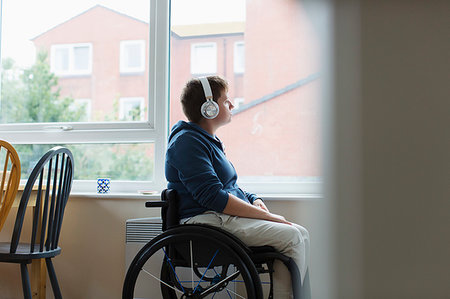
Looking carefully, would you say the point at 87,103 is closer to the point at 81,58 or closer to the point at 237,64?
the point at 81,58

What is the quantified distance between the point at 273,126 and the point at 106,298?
1271mm

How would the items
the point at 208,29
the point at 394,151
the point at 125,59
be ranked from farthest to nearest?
the point at 125,59
the point at 208,29
the point at 394,151

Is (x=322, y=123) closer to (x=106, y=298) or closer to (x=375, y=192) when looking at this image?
(x=375, y=192)

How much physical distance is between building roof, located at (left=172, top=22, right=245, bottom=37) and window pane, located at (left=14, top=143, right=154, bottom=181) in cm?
69

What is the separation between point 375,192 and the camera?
0.20m

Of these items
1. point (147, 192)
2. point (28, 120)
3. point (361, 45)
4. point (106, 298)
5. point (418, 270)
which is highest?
point (28, 120)

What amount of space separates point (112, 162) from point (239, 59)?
3.13 feet

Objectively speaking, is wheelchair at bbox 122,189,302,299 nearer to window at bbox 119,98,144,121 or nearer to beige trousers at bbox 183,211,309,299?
beige trousers at bbox 183,211,309,299

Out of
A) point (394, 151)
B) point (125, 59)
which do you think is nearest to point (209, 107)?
point (125, 59)

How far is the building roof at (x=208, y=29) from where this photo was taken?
250 centimetres

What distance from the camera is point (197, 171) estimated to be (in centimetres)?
162

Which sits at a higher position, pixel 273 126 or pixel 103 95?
pixel 103 95

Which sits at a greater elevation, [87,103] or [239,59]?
[239,59]

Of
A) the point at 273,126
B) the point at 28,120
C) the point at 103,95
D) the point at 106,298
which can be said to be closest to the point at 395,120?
the point at 273,126
